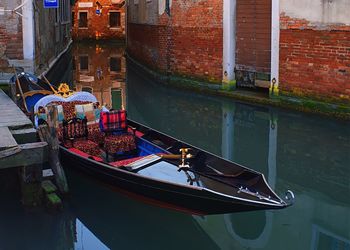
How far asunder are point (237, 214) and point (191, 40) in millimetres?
7664

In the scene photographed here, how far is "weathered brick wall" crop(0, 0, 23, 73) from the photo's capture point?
11.0m

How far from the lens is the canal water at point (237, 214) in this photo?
187 inches

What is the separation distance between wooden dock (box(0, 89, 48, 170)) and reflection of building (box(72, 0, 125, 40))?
81.6ft

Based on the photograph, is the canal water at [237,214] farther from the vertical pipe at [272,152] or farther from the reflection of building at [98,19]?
the reflection of building at [98,19]

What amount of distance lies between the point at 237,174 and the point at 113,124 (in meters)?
1.96

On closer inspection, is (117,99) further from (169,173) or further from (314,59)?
(169,173)

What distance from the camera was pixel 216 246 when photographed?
4.66 meters

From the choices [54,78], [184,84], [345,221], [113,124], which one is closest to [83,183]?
[113,124]

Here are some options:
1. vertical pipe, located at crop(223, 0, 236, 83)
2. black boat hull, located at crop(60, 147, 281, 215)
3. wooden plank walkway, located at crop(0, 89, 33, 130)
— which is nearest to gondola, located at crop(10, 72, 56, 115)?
wooden plank walkway, located at crop(0, 89, 33, 130)

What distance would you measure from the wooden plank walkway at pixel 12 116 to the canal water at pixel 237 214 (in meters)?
0.73

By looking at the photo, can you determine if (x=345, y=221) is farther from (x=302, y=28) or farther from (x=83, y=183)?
(x=302, y=28)

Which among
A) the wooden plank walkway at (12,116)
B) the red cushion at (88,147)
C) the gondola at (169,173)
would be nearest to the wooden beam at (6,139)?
the wooden plank walkway at (12,116)

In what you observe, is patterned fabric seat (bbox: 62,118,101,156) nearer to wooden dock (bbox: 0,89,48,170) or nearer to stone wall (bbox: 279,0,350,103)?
wooden dock (bbox: 0,89,48,170)

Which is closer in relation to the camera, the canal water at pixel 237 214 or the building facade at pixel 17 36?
the canal water at pixel 237 214
